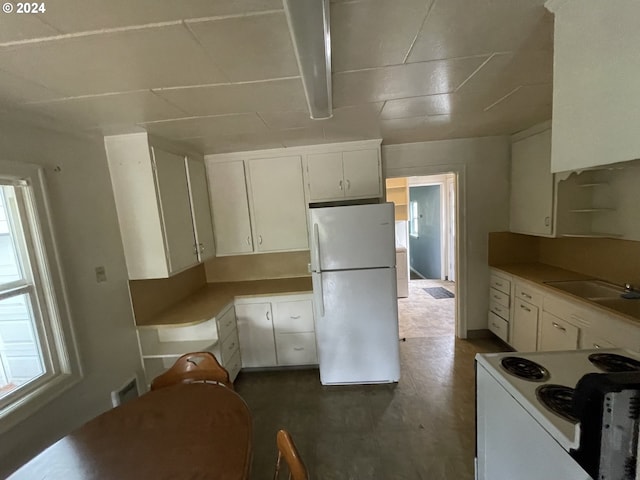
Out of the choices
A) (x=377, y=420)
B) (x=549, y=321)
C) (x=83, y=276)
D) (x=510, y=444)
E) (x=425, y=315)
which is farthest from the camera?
(x=425, y=315)

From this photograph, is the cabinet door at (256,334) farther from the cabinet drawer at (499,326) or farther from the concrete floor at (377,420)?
the cabinet drawer at (499,326)

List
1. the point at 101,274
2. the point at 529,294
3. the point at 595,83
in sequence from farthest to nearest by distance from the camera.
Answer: the point at 529,294, the point at 101,274, the point at 595,83

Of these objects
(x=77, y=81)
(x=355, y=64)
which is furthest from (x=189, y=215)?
(x=355, y=64)

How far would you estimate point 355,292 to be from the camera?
239cm

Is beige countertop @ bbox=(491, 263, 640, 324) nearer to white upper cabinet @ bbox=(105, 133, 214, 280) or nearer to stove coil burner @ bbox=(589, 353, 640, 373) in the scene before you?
stove coil burner @ bbox=(589, 353, 640, 373)

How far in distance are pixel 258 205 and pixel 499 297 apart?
9.16 ft

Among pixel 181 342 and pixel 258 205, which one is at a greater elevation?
pixel 258 205

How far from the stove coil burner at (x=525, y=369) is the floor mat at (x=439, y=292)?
3609 millimetres

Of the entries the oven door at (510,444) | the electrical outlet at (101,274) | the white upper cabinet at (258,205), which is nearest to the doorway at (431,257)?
the white upper cabinet at (258,205)

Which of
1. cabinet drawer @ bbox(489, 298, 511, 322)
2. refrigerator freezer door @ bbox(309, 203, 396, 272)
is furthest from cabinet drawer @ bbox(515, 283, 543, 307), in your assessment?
refrigerator freezer door @ bbox(309, 203, 396, 272)

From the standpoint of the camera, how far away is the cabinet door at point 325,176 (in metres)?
2.77

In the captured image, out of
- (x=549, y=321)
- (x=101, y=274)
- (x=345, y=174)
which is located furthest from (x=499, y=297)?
(x=101, y=274)

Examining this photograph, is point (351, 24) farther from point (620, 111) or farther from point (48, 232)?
point (48, 232)

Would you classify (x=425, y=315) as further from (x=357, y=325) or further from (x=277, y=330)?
(x=277, y=330)
